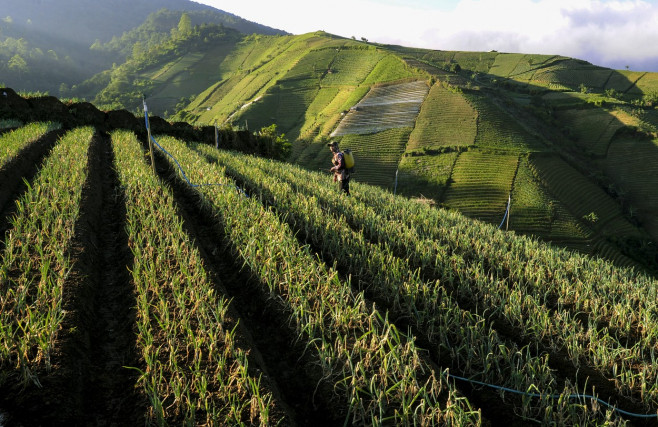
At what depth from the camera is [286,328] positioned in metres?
3.89

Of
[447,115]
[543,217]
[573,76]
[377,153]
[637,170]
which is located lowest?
[543,217]

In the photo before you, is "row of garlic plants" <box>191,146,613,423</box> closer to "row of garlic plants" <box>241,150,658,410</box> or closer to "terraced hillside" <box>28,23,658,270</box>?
"row of garlic plants" <box>241,150,658,410</box>

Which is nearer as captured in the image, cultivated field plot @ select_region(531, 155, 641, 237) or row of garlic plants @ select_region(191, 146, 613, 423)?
row of garlic plants @ select_region(191, 146, 613, 423)

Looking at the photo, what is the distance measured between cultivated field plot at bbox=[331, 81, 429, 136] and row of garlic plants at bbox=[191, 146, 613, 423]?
56987 mm

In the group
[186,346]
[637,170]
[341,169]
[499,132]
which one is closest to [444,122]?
[499,132]

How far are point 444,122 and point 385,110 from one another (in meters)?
12.2

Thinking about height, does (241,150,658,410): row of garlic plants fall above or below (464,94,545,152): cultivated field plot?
below

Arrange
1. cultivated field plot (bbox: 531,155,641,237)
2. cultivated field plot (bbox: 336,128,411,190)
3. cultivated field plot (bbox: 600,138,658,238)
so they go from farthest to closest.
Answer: cultivated field plot (bbox: 336,128,411,190)
cultivated field plot (bbox: 600,138,658,238)
cultivated field plot (bbox: 531,155,641,237)

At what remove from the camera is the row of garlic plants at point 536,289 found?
3670 millimetres

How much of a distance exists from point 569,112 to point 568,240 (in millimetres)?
45712

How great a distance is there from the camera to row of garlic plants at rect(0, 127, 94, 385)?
9.15 feet

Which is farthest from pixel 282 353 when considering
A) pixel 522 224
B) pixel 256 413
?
pixel 522 224

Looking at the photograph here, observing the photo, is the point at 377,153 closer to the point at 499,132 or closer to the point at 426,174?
the point at 426,174

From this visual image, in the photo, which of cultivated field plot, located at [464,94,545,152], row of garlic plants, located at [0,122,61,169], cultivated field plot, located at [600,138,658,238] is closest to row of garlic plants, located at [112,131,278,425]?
row of garlic plants, located at [0,122,61,169]
